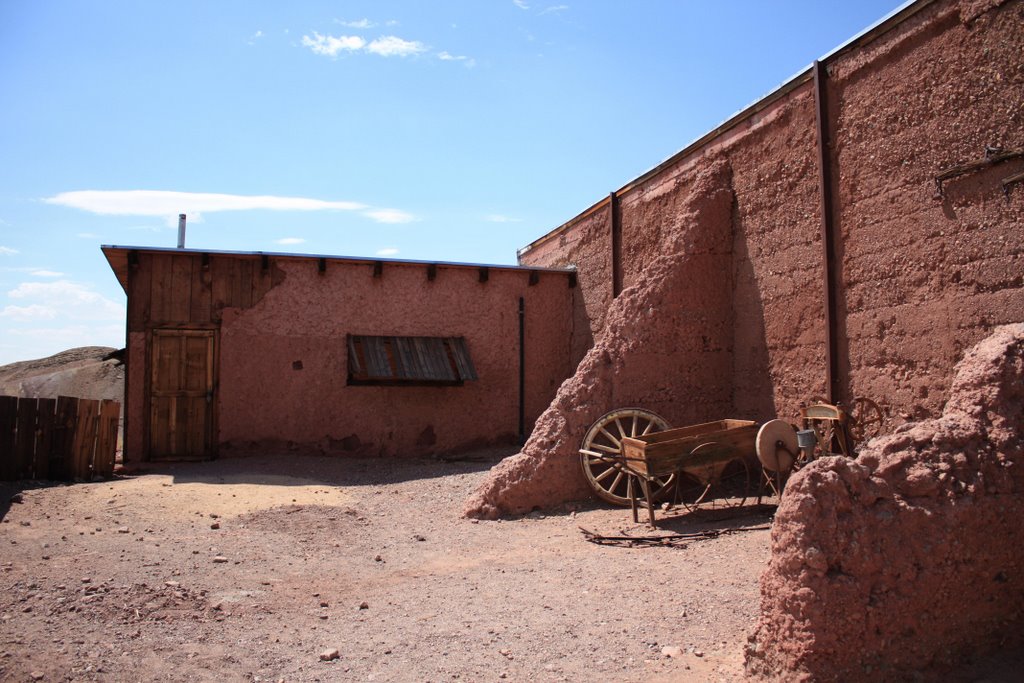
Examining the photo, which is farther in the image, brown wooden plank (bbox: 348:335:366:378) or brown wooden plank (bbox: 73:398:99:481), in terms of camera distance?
brown wooden plank (bbox: 348:335:366:378)

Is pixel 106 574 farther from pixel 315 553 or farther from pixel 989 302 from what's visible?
pixel 989 302

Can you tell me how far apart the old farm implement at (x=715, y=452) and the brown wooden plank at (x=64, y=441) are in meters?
6.72

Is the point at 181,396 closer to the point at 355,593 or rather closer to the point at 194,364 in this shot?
the point at 194,364

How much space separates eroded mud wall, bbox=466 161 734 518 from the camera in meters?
8.59

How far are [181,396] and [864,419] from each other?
965cm

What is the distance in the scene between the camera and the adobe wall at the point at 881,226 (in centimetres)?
590

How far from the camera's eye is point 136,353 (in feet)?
38.9

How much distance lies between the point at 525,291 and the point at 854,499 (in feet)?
33.2

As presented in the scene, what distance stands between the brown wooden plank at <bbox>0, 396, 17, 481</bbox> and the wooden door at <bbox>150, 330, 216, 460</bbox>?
8.16 feet

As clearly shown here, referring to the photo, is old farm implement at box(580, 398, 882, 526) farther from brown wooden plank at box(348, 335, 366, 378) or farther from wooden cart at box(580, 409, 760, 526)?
brown wooden plank at box(348, 335, 366, 378)

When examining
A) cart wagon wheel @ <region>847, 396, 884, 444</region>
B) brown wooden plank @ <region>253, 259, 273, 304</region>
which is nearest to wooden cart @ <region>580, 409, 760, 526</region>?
cart wagon wheel @ <region>847, 396, 884, 444</region>

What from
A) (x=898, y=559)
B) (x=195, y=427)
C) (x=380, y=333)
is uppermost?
(x=380, y=333)

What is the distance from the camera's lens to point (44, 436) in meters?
9.87

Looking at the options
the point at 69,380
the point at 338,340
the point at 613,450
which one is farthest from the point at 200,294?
the point at 69,380
